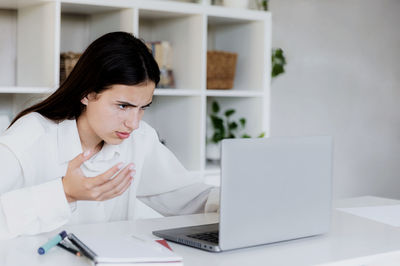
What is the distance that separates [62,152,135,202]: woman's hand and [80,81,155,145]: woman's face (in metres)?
0.44

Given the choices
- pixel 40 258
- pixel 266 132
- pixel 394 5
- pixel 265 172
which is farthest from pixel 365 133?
pixel 40 258

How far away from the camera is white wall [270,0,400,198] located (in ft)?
12.9

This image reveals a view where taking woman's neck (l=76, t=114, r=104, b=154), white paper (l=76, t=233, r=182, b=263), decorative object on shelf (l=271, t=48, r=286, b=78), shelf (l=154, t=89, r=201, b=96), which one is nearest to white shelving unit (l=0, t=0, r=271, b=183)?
shelf (l=154, t=89, r=201, b=96)

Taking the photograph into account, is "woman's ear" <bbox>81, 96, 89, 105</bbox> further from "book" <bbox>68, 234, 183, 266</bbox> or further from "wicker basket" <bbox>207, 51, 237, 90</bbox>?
"wicker basket" <bbox>207, 51, 237, 90</bbox>

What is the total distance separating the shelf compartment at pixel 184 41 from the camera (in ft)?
9.98

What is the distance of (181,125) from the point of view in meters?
3.16

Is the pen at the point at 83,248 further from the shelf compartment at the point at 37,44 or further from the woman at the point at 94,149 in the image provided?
the shelf compartment at the point at 37,44

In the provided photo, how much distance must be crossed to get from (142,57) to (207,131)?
186cm

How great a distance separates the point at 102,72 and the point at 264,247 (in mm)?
740

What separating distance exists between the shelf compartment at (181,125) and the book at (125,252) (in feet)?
6.03

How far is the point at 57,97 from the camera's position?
A: 5.98 feet

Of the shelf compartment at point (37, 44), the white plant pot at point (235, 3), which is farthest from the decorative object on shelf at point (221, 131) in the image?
the shelf compartment at point (37, 44)

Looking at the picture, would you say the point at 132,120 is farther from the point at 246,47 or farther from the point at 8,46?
the point at 246,47

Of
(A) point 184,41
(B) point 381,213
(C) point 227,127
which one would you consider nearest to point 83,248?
(B) point 381,213
